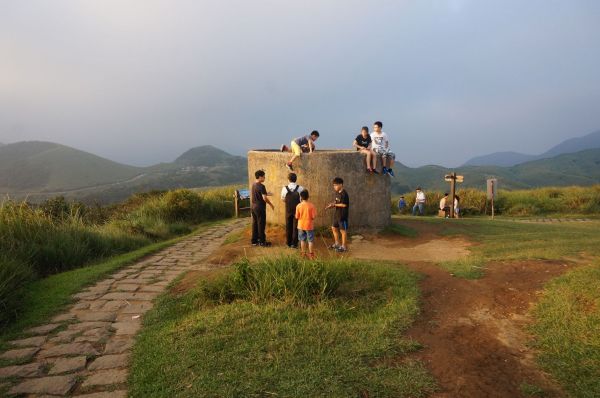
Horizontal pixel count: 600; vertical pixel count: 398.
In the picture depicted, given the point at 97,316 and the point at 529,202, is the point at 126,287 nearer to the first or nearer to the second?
the point at 97,316

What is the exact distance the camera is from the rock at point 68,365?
139 inches

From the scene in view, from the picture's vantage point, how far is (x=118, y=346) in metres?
4.00

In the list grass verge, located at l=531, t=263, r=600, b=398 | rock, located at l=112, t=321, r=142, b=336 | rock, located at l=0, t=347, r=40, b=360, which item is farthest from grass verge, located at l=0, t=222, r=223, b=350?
grass verge, located at l=531, t=263, r=600, b=398

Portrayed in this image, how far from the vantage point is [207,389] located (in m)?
3.12

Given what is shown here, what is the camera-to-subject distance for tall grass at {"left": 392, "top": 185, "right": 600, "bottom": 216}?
1721 cm

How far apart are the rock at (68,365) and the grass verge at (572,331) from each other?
160 inches

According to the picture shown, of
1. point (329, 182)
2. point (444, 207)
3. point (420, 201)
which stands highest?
point (329, 182)

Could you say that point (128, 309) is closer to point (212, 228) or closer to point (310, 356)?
point (310, 356)

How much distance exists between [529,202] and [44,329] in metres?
19.0

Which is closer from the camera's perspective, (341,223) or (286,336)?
(286,336)

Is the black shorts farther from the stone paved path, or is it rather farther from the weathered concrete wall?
the stone paved path

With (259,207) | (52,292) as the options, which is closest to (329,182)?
(259,207)

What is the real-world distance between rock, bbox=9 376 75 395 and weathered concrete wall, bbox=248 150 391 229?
5.72 m

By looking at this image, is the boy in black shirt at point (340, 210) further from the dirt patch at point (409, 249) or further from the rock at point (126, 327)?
the rock at point (126, 327)
